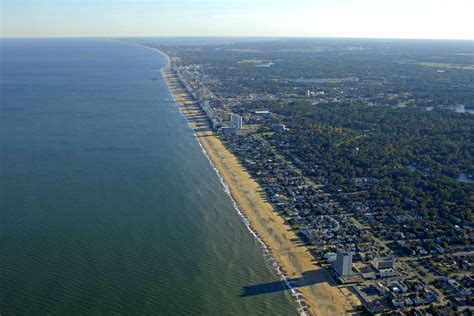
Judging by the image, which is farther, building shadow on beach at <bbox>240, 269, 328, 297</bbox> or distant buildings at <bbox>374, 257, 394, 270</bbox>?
distant buildings at <bbox>374, 257, 394, 270</bbox>

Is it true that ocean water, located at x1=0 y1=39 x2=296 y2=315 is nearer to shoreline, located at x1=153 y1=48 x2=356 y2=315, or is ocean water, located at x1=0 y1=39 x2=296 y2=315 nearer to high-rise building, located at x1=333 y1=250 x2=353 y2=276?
shoreline, located at x1=153 y1=48 x2=356 y2=315

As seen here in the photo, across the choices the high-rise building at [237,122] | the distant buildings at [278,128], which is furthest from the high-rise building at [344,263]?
the high-rise building at [237,122]

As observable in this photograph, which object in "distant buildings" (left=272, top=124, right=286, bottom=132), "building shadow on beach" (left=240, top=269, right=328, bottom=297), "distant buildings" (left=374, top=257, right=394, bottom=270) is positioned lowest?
"building shadow on beach" (left=240, top=269, right=328, bottom=297)

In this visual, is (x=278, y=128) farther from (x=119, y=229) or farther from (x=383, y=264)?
(x=383, y=264)

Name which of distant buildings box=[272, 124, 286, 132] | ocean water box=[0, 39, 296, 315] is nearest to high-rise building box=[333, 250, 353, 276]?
ocean water box=[0, 39, 296, 315]

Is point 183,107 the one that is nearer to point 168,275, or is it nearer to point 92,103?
point 92,103

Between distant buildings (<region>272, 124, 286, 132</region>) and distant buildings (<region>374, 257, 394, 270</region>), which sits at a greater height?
distant buildings (<region>272, 124, 286, 132</region>)
